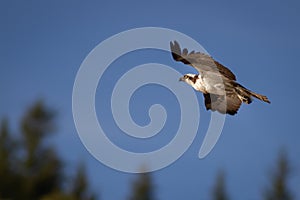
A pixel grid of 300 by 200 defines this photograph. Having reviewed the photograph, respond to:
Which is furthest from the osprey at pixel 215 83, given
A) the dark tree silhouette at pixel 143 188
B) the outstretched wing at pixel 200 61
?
the dark tree silhouette at pixel 143 188

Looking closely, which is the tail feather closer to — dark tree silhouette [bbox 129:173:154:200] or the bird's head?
the bird's head

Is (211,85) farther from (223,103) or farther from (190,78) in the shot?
(190,78)

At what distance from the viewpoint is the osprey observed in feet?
60.5

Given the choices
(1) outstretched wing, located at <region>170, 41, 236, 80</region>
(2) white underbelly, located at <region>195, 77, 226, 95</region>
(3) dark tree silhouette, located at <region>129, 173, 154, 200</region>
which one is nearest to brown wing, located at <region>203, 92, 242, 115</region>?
(2) white underbelly, located at <region>195, 77, 226, 95</region>

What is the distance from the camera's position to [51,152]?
27.8 metres

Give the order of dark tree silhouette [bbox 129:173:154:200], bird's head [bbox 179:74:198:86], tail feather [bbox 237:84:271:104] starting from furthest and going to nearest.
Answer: dark tree silhouette [bbox 129:173:154:200]
bird's head [bbox 179:74:198:86]
tail feather [bbox 237:84:271:104]

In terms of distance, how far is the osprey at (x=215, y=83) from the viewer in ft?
60.5

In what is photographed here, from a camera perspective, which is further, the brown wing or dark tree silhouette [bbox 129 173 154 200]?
dark tree silhouette [bbox 129 173 154 200]

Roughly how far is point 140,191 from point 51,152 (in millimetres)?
3033

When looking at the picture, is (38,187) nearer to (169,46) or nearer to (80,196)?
(80,196)

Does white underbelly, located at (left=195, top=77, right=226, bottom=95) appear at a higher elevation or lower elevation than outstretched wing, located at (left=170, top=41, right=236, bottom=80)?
lower

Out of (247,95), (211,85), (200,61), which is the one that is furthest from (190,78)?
(247,95)

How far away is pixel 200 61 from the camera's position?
1872 cm

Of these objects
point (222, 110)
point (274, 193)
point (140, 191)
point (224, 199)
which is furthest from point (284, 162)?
point (222, 110)
